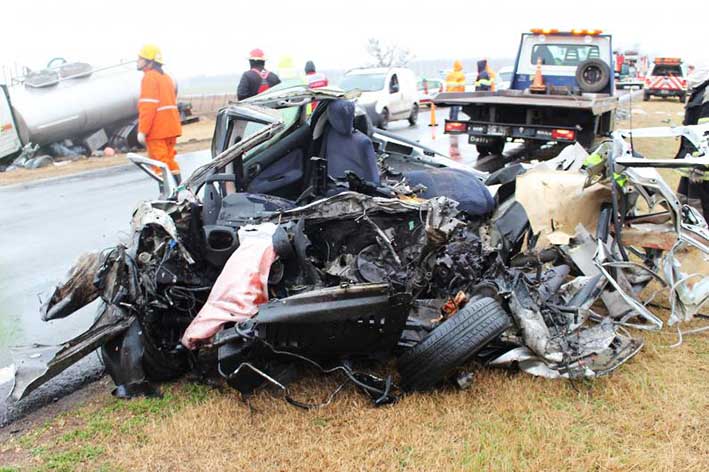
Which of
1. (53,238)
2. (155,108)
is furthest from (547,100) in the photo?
(53,238)

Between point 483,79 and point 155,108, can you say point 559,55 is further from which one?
point 155,108

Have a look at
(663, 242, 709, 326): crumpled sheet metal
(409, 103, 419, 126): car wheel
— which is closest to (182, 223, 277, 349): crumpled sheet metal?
(663, 242, 709, 326): crumpled sheet metal

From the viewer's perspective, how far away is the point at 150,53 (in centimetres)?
783

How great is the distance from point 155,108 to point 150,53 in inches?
28.1

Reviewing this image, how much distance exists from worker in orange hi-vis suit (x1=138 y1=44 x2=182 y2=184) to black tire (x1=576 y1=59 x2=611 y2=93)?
753 cm

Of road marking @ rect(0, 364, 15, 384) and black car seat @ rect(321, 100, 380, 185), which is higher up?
black car seat @ rect(321, 100, 380, 185)

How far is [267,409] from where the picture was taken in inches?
127

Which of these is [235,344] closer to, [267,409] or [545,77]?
[267,409]

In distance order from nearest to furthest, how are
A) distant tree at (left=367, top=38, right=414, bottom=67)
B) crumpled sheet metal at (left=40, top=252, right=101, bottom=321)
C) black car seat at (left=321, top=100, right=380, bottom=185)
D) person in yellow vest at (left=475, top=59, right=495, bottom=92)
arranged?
crumpled sheet metal at (left=40, top=252, right=101, bottom=321) < black car seat at (left=321, top=100, right=380, bottom=185) < person in yellow vest at (left=475, top=59, right=495, bottom=92) < distant tree at (left=367, top=38, right=414, bottom=67)

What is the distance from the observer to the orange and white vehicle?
28297 millimetres

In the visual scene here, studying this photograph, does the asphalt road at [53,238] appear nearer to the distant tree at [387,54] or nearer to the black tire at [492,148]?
the black tire at [492,148]

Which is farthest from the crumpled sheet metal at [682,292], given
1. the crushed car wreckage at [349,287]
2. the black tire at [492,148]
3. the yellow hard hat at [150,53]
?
the black tire at [492,148]

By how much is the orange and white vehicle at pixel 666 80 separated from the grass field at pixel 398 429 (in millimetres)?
28234

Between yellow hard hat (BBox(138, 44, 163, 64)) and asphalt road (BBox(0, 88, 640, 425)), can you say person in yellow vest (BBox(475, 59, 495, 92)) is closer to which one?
asphalt road (BBox(0, 88, 640, 425))
